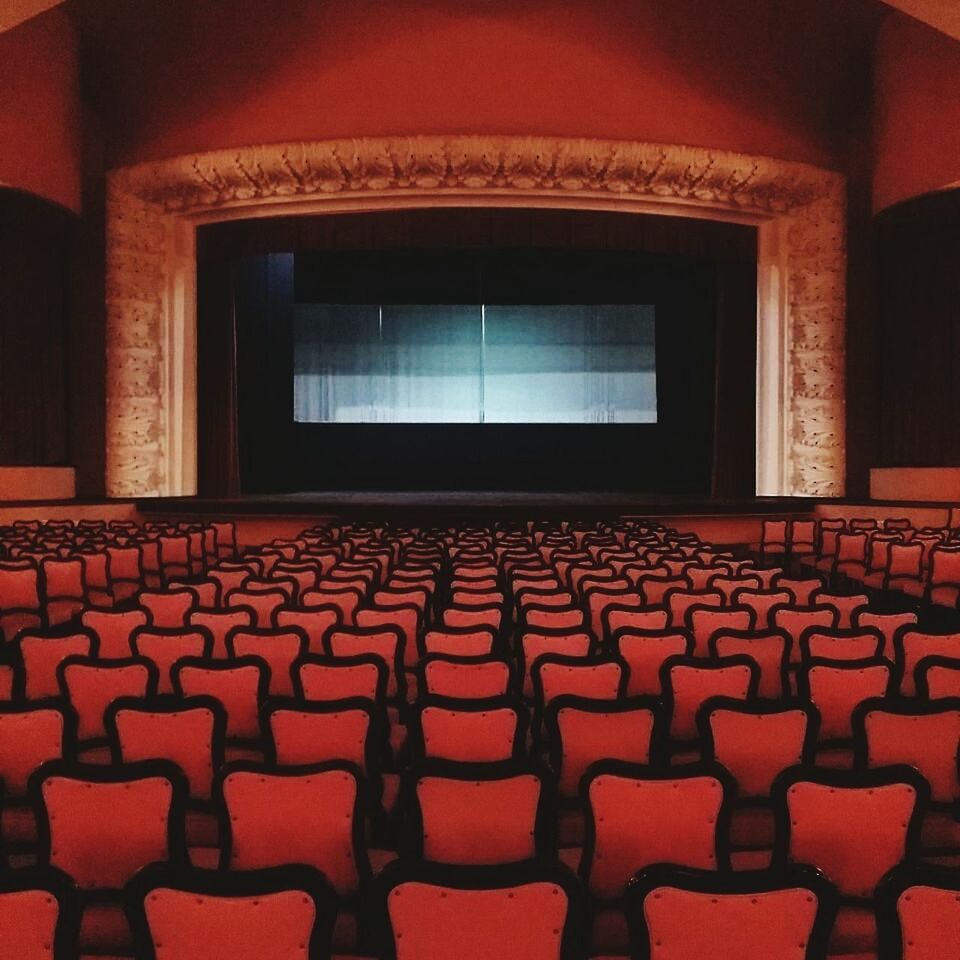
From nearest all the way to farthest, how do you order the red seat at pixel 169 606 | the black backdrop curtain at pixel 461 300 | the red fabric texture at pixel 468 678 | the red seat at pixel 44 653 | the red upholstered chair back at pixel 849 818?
the red upholstered chair back at pixel 849 818 → the red fabric texture at pixel 468 678 → the red seat at pixel 44 653 → the red seat at pixel 169 606 → the black backdrop curtain at pixel 461 300

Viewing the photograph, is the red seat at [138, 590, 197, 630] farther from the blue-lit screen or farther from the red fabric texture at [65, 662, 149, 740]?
the blue-lit screen

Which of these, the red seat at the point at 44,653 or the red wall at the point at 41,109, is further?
the red wall at the point at 41,109

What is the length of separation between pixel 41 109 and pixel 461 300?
947 centimetres

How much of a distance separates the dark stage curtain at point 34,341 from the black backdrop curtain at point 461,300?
2.28 m

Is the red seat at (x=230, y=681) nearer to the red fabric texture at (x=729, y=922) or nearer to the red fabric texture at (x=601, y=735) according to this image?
the red fabric texture at (x=601, y=735)

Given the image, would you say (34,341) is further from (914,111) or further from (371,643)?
(371,643)

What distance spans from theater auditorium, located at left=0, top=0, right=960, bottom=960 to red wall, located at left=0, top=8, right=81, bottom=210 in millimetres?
68

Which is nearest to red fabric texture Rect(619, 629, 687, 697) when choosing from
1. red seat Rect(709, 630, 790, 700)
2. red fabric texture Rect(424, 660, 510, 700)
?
red seat Rect(709, 630, 790, 700)

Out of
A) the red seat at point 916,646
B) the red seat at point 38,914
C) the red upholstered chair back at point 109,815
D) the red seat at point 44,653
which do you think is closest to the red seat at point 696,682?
the red seat at point 916,646

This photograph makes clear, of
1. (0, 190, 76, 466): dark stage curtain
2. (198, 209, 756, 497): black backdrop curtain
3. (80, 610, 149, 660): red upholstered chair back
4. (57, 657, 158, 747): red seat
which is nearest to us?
(57, 657, 158, 747): red seat

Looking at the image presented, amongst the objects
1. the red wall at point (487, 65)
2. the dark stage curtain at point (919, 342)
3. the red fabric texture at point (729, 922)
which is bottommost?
the red fabric texture at point (729, 922)

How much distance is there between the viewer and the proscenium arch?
48.6 ft

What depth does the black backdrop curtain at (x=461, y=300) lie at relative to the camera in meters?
16.2

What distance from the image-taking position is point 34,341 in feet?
55.5
